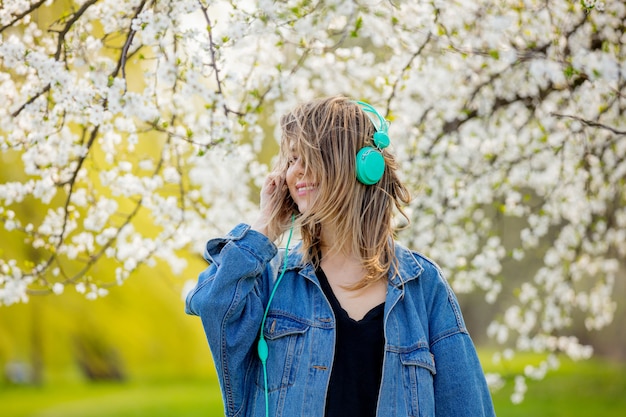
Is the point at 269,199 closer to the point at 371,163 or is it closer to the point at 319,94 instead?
the point at 371,163

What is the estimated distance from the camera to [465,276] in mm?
4789

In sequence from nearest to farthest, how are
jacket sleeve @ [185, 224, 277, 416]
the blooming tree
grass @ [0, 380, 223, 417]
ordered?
jacket sleeve @ [185, 224, 277, 416] → the blooming tree → grass @ [0, 380, 223, 417]

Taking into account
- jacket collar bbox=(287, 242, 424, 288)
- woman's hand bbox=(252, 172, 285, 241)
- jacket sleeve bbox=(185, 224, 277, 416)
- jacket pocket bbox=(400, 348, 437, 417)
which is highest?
woman's hand bbox=(252, 172, 285, 241)

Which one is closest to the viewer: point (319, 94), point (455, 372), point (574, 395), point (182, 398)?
point (455, 372)

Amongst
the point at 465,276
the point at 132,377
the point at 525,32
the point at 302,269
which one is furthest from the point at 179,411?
the point at 302,269

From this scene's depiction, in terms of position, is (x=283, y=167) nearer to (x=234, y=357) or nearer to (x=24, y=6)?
(x=234, y=357)

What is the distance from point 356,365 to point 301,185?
1.70 ft

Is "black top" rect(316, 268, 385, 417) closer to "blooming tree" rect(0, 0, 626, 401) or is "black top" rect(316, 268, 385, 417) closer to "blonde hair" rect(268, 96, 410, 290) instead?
"blonde hair" rect(268, 96, 410, 290)

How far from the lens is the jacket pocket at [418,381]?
196cm

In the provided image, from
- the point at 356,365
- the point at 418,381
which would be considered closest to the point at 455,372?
the point at 418,381

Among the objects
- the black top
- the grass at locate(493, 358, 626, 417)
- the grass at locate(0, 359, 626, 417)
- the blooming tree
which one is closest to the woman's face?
the black top

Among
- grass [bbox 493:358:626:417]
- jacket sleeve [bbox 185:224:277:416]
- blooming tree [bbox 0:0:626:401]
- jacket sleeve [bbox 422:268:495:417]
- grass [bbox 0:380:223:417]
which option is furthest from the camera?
grass [bbox 493:358:626:417]

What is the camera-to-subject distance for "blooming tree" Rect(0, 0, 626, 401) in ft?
9.92

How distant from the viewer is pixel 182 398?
31.9ft
